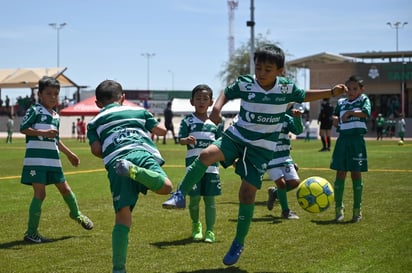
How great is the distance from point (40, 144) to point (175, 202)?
3.00 metres

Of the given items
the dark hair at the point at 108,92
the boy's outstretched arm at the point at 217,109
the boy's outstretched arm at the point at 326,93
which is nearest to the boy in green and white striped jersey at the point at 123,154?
the dark hair at the point at 108,92

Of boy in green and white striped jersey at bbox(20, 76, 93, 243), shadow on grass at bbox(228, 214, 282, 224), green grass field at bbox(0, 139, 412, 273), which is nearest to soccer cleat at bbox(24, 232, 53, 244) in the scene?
boy in green and white striped jersey at bbox(20, 76, 93, 243)

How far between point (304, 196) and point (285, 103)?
8.11 feet

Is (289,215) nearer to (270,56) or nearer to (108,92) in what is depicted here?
(270,56)

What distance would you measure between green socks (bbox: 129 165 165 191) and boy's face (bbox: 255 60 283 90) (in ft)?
5.06

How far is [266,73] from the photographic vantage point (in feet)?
21.8

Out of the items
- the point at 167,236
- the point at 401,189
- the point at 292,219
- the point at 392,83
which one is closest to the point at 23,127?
the point at 167,236

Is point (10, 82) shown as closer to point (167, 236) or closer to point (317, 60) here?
point (317, 60)

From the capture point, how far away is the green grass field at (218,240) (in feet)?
22.0

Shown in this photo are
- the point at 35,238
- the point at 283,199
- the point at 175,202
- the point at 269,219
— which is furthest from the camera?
the point at 283,199

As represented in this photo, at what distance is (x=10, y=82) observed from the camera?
6600 centimetres

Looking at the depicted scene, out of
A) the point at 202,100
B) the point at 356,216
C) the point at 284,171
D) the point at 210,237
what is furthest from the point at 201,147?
the point at 356,216

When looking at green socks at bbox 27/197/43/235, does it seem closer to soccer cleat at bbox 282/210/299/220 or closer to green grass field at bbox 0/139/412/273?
green grass field at bbox 0/139/412/273

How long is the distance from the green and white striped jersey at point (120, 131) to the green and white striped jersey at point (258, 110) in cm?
98
